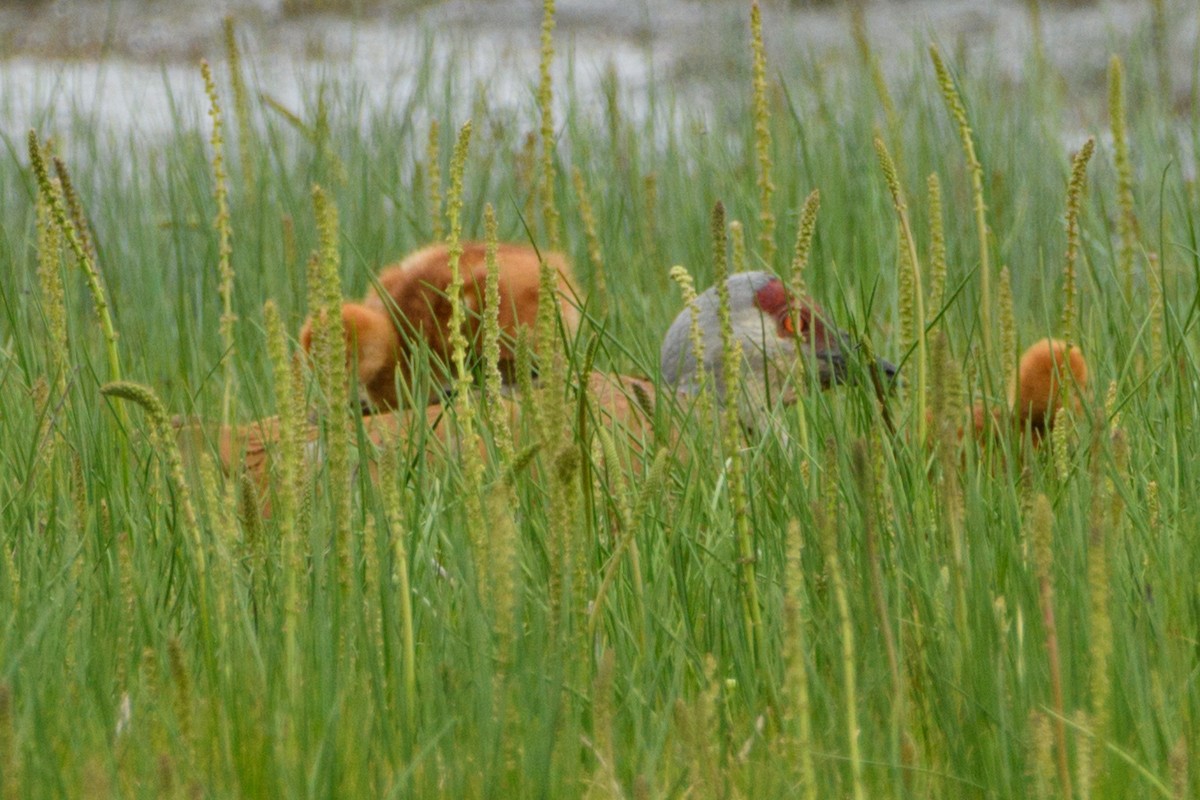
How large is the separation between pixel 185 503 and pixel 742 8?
16.2ft

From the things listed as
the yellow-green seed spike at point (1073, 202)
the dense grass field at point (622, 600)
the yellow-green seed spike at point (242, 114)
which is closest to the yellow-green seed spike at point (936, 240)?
the dense grass field at point (622, 600)

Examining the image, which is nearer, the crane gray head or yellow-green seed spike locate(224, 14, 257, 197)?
the crane gray head

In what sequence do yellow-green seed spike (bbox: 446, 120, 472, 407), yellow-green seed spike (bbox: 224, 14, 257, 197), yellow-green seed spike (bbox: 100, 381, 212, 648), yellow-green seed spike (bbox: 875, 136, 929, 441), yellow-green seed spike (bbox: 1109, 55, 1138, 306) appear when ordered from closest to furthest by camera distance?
yellow-green seed spike (bbox: 100, 381, 212, 648) → yellow-green seed spike (bbox: 446, 120, 472, 407) → yellow-green seed spike (bbox: 875, 136, 929, 441) → yellow-green seed spike (bbox: 1109, 55, 1138, 306) → yellow-green seed spike (bbox: 224, 14, 257, 197)

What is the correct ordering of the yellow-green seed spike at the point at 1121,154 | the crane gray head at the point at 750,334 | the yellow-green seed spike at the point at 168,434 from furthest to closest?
the crane gray head at the point at 750,334
the yellow-green seed spike at the point at 1121,154
the yellow-green seed spike at the point at 168,434

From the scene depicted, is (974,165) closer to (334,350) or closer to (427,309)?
(334,350)

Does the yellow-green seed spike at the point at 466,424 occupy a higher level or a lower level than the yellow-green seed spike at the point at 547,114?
lower

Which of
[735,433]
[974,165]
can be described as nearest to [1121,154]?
[974,165]

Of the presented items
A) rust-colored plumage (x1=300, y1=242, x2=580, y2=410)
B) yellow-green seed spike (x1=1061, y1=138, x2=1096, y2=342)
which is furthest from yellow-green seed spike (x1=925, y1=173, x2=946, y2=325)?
rust-colored plumage (x1=300, y1=242, x2=580, y2=410)

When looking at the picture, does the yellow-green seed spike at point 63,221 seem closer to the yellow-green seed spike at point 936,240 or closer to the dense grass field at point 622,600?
the dense grass field at point 622,600

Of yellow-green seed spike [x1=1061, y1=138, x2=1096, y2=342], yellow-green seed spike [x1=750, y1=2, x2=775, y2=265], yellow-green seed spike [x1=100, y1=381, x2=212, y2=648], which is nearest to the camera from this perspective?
yellow-green seed spike [x1=100, y1=381, x2=212, y2=648]

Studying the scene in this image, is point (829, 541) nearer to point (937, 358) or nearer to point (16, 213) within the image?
point (937, 358)

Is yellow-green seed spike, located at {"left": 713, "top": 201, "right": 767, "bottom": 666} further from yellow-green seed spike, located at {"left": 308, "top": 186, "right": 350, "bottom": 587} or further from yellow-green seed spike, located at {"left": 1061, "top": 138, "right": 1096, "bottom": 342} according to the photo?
yellow-green seed spike, located at {"left": 1061, "top": 138, "right": 1096, "bottom": 342}

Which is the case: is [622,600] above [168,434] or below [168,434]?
below

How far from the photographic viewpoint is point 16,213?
4.21 m
